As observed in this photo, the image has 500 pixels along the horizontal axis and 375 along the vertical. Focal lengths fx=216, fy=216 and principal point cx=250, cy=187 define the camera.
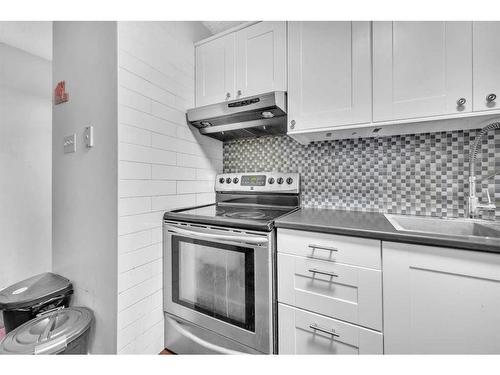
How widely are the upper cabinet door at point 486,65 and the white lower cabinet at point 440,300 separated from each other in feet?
2.26

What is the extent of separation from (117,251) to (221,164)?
1149mm

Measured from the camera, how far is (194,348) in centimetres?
134

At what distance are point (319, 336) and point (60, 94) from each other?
6.90 ft

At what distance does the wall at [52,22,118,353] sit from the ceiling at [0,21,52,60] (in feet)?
2.14

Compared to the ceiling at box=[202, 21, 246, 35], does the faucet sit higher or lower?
lower

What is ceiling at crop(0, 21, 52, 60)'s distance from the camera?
1799 millimetres

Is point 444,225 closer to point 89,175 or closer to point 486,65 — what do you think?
point 486,65

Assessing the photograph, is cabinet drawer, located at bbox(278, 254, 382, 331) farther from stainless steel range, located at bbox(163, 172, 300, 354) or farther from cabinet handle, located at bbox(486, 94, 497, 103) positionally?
cabinet handle, located at bbox(486, 94, 497, 103)

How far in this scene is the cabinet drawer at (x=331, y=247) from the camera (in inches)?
38.0

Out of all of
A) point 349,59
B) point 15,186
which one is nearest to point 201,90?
point 349,59

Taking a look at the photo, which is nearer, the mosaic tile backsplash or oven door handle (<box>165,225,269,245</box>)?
oven door handle (<box>165,225,269,245</box>)

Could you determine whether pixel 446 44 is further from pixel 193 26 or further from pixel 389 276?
pixel 193 26

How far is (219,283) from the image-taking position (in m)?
1.27

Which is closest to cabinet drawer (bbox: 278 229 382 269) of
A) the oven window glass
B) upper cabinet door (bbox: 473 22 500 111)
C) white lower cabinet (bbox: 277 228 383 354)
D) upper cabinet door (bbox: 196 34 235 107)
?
white lower cabinet (bbox: 277 228 383 354)
